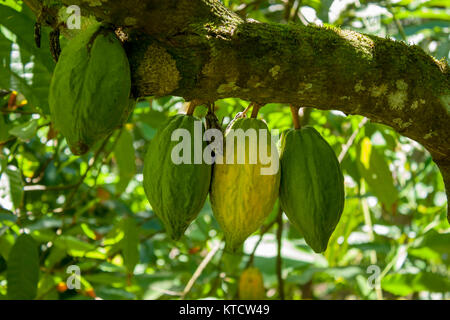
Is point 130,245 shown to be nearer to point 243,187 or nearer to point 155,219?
point 155,219

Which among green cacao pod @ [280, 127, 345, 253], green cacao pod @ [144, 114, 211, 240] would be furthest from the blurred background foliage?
green cacao pod @ [280, 127, 345, 253]

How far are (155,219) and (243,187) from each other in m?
1.80

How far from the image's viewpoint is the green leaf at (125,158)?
230 centimetres

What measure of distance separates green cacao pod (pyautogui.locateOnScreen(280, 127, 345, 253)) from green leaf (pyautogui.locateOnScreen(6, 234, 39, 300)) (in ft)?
3.49

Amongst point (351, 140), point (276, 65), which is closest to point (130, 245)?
point (351, 140)

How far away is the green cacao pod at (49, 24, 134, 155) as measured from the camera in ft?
2.90

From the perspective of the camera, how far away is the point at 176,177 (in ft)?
3.33

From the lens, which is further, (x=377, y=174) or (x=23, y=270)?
(x=377, y=174)

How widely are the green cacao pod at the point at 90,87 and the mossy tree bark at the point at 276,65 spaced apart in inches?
2.0

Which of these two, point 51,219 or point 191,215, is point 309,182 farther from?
point 51,219

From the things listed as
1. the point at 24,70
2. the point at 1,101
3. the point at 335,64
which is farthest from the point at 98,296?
the point at 335,64

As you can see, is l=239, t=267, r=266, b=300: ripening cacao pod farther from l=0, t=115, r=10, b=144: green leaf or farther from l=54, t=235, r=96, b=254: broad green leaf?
l=0, t=115, r=10, b=144: green leaf

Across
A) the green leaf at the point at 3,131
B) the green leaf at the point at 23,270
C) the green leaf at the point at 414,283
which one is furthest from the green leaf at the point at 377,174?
the green leaf at the point at 3,131
